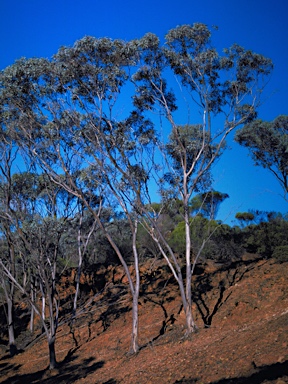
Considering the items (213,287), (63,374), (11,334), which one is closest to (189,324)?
(63,374)

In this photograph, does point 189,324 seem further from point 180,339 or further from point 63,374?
point 63,374

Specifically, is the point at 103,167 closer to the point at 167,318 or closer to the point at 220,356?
the point at 167,318

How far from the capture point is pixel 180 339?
10.1 meters

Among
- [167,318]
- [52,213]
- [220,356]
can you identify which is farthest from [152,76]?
[220,356]

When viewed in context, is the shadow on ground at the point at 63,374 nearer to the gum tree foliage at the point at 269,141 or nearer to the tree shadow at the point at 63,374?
the tree shadow at the point at 63,374

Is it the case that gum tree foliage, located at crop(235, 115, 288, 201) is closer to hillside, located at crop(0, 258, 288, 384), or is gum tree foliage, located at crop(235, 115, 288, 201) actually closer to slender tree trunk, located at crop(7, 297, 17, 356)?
hillside, located at crop(0, 258, 288, 384)

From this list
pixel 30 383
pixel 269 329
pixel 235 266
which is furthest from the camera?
pixel 235 266

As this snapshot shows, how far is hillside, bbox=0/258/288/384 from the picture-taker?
6.61m

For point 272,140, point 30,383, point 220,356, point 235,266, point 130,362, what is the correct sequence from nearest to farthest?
point 220,356
point 130,362
point 30,383
point 235,266
point 272,140

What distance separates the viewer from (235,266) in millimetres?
16375

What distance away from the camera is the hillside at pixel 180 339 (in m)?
6.61

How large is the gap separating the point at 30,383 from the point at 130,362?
3.03 m

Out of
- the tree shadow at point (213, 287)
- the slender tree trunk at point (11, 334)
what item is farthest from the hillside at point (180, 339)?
the slender tree trunk at point (11, 334)

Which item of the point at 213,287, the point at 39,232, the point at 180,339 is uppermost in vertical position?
the point at 39,232
